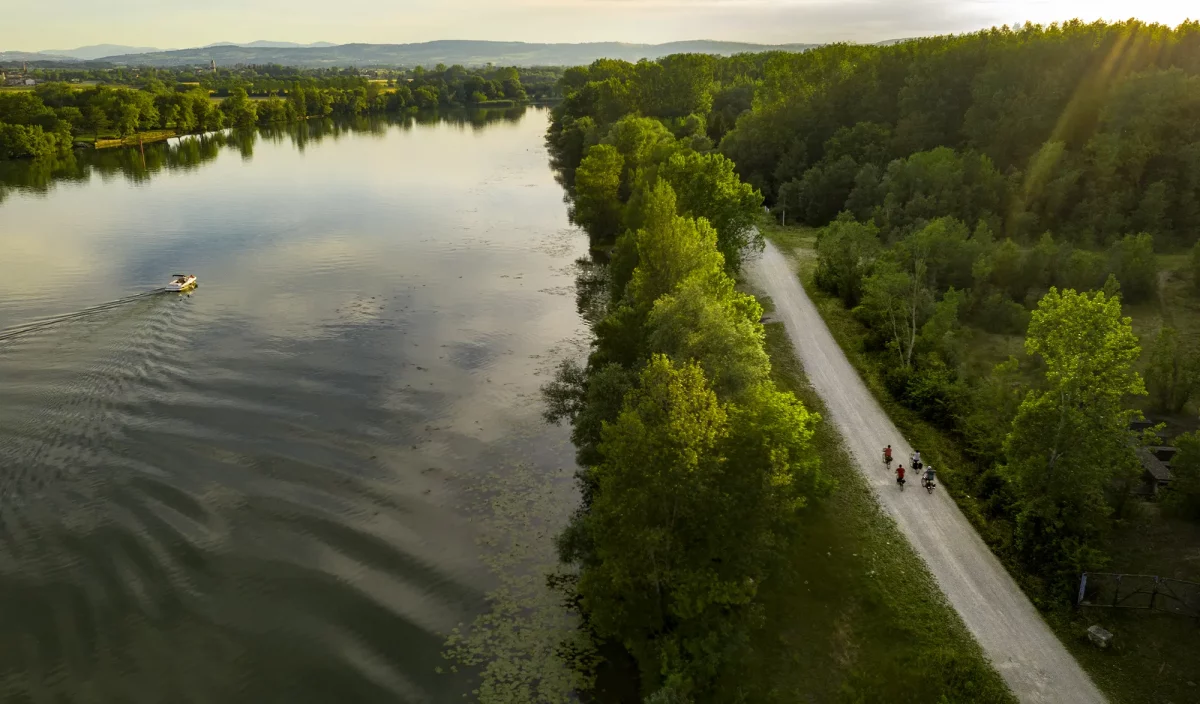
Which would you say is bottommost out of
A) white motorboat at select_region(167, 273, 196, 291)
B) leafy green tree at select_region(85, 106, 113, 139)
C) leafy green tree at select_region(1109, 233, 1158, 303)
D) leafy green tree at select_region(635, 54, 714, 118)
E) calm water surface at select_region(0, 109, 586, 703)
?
calm water surface at select_region(0, 109, 586, 703)

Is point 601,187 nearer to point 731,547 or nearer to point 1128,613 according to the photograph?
point 731,547

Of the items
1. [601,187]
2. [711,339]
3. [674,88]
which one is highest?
[674,88]

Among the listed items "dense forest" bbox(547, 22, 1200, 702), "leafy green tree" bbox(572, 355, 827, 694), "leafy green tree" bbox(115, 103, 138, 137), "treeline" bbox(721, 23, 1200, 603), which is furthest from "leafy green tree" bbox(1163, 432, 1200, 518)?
"leafy green tree" bbox(115, 103, 138, 137)

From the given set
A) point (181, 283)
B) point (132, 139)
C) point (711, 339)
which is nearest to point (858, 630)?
point (711, 339)

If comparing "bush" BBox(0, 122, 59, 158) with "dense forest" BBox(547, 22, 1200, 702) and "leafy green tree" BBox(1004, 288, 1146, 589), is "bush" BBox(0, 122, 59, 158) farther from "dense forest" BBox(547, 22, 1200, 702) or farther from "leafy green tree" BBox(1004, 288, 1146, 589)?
"leafy green tree" BBox(1004, 288, 1146, 589)

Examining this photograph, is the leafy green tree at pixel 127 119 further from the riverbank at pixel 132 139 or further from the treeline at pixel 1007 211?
the treeline at pixel 1007 211

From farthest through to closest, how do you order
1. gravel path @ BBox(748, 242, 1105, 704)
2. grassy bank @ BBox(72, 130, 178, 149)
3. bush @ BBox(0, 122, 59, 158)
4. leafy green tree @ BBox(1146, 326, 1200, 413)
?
grassy bank @ BBox(72, 130, 178, 149) → bush @ BBox(0, 122, 59, 158) → leafy green tree @ BBox(1146, 326, 1200, 413) → gravel path @ BBox(748, 242, 1105, 704)
